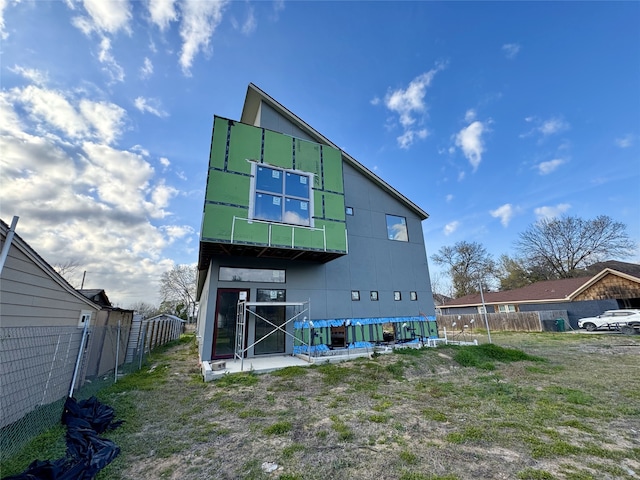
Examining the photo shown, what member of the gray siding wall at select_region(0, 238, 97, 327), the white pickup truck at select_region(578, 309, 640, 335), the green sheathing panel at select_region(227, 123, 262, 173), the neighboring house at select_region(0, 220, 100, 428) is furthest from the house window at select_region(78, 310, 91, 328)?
the white pickup truck at select_region(578, 309, 640, 335)

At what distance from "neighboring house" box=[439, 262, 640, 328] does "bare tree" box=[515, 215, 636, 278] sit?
571cm

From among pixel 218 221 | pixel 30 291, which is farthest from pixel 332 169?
pixel 30 291

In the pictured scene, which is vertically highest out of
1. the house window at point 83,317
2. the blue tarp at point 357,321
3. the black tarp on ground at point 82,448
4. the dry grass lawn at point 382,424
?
the house window at point 83,317

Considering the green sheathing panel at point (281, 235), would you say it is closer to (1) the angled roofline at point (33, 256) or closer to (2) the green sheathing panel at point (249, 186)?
(2) the green sheathing panel at point (249, 186)

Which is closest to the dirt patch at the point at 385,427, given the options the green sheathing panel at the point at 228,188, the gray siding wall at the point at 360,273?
the gray siding wall at the point at 360,273

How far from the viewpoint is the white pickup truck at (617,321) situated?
1695 centimetres

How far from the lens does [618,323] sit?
57.6ft

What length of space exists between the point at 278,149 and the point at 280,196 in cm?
190

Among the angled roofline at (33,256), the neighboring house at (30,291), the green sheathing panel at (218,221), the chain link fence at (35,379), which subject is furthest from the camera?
the green sheathing panel at (218,221)

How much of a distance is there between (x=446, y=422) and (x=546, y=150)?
21.1 meters

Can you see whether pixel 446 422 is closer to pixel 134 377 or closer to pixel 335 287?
pixel 335 287

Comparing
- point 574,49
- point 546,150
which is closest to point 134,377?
point 574,49

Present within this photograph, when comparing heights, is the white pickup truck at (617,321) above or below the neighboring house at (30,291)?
below

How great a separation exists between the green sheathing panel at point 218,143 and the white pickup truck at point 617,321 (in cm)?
2650
